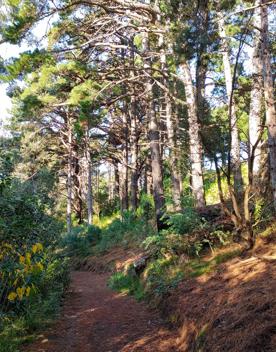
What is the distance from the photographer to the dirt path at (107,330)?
5.47 metres

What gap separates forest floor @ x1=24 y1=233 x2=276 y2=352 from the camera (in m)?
4.05

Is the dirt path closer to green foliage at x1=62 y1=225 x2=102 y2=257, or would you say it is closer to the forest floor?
the forest floor

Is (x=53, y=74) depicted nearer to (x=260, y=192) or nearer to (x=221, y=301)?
(x=260, y=192)

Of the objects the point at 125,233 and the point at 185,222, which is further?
the point at 125,233

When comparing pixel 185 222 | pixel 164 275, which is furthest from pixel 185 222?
pixel 164 275

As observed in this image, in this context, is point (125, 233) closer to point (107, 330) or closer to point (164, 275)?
point (164, 275)

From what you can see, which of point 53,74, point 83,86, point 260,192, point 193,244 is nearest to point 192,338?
point 193,244

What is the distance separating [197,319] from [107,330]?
192 cm

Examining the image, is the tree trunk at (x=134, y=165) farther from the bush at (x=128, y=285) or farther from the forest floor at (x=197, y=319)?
the forest floor at (x=197, y=319)

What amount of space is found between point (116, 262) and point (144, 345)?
9498mm

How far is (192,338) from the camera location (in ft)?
16.4

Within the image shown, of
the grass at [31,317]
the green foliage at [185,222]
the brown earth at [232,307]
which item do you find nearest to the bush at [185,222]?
the green foliage at [185,222]

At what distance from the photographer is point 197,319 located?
17.1 feet

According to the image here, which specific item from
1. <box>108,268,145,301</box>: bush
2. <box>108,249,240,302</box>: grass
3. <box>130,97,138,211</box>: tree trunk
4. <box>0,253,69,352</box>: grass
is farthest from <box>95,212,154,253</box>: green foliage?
<box>0,253,69,352</box>: grass
